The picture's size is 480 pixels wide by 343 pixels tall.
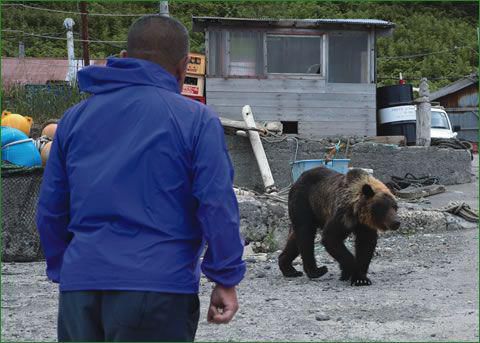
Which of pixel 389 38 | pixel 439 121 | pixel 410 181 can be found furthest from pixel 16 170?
pixel 389 38

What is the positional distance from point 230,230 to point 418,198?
13274mm

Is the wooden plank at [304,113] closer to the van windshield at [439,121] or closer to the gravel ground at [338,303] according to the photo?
the gravel ground at [338,303]

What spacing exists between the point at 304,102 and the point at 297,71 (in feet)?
2.73

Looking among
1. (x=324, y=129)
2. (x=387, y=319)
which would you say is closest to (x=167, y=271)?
(x=387, y=319)

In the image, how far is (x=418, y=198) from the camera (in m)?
15.9

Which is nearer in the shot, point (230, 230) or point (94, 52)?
point (230, 230)

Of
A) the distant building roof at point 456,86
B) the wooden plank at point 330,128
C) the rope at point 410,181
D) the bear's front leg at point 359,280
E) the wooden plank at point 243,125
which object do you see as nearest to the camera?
the bear's front leg at point 359,280

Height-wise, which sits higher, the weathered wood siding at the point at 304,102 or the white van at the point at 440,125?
the weathered wood siding at the point at 304,102

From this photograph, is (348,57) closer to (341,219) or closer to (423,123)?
(423,123)

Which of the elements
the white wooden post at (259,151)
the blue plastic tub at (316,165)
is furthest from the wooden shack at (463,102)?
the blue plastic tub at (316,165)

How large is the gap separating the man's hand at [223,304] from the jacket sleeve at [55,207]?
0.69 meters

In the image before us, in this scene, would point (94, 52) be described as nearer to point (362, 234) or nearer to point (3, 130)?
point (3, 130)

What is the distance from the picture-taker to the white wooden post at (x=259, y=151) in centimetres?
1656

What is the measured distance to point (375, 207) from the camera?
8484 mm
